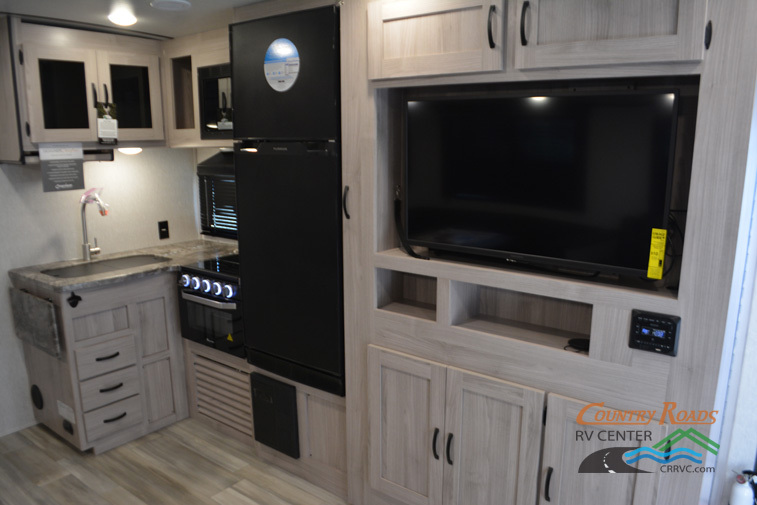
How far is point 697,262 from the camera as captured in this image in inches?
61.3

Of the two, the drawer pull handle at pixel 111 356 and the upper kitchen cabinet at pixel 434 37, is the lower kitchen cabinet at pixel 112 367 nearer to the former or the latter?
the drawer pull handle at pixel 111 356

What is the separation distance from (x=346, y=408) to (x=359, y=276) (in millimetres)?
640

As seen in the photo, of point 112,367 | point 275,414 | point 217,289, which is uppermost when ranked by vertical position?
point 217,289

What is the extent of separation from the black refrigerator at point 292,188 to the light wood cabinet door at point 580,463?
0.99 metres

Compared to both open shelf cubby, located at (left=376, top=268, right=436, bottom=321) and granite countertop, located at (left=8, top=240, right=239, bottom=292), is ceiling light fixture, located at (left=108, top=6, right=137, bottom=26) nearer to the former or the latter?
granite countertop, located at (left=8, top=240, right=239, bottom=292)

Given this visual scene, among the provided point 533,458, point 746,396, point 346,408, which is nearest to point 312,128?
point 346,408

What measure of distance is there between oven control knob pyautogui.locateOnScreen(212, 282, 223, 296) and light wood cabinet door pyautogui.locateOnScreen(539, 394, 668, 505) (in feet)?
6.02

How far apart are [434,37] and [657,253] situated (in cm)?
104

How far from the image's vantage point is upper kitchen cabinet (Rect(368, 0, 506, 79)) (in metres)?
1.80

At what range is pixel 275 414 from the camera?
278cm

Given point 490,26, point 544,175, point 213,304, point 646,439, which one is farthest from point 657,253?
point 213,304

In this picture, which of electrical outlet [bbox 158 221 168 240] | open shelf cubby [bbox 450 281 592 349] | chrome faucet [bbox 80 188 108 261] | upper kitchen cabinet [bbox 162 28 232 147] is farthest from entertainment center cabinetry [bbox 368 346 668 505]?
electrical outlet [bbox 158 221 168 240]

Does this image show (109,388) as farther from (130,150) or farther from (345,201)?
(345,201)

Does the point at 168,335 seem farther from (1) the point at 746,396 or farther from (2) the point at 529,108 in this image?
(1) the point at 746,396
